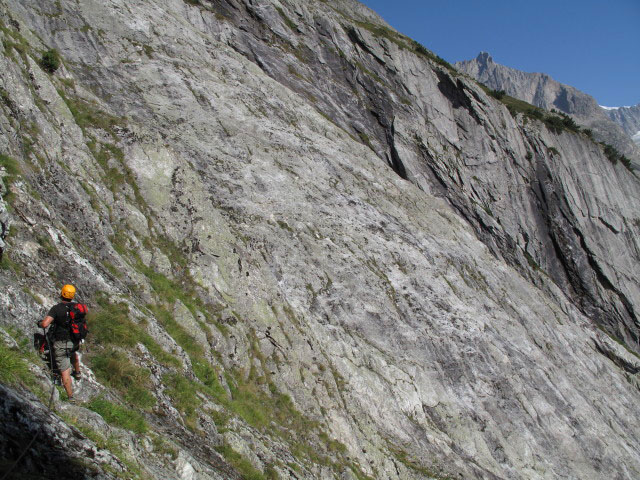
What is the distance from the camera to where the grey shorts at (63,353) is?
27.2 feet

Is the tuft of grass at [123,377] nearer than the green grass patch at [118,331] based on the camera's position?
Yes

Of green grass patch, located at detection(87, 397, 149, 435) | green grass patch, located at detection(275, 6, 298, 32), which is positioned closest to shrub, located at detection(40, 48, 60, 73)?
green grass patch, located at detection(87, 397, 149, 435)

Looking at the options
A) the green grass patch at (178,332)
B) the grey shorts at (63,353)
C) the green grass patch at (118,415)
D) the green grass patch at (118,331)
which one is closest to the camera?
the grey shorts at (63,353)

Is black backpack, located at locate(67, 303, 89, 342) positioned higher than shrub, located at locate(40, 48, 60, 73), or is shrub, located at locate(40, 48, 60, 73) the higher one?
shrub, located at locate(40, 48, 60, 73)

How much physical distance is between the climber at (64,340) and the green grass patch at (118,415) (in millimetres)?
499

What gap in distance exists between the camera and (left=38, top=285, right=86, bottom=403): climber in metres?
8.29

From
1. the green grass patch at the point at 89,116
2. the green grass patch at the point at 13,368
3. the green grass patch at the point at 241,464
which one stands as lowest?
the green grass patch at the point at 241,464

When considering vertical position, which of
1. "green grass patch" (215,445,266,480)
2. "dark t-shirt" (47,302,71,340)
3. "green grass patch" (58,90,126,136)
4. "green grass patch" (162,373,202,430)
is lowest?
"green grass patch" (215,445,266,480)

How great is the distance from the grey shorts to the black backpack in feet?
0.60

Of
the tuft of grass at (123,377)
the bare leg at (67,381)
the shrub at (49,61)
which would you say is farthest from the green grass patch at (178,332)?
the shrub at (49,61)

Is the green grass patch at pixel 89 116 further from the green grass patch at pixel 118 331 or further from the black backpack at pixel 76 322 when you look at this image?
the black backpack at pixel 76 322

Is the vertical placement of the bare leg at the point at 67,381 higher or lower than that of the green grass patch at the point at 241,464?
higher

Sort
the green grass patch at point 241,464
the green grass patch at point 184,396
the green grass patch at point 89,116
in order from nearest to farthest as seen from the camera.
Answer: the green grass patch at point 241,464
the green grass patch at point 184,396
the green grass patch at point 89,116

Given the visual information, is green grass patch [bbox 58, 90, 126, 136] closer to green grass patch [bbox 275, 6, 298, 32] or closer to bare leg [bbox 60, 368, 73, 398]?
bare leg [bbox 60, 368, 73, 398]
